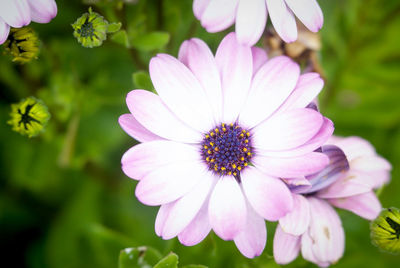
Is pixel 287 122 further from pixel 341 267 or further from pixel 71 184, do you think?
pixel 71 184

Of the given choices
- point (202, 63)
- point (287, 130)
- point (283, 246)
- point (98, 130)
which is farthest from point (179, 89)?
point (98, 130)

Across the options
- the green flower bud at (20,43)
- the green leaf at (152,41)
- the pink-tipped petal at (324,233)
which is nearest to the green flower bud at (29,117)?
the green flower bud at (20,43)

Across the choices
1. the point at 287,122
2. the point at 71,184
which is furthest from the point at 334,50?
the point at 71,184

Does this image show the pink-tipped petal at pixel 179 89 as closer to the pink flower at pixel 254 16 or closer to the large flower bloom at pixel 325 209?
the pink flower at pixel 254 16

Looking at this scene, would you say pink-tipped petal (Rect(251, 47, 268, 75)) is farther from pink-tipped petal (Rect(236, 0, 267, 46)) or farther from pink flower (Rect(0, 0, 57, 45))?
pink flower (Rect(0, 0, 57, 45))

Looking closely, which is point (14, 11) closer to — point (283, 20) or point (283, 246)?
point (283, 20)

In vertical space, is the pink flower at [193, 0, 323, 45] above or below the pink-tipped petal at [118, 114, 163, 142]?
above

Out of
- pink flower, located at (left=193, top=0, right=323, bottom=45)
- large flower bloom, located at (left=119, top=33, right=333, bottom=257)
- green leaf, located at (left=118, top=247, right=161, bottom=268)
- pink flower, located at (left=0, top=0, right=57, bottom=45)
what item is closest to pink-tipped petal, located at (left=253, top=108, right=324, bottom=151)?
large flower bloom, located at (left=119, top=33, right=333, bottom=257)

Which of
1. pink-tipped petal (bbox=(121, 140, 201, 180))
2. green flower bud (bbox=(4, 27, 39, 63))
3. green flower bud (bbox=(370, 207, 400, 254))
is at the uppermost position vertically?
green flower bud (bbox=(4, 27, 39, 63))
